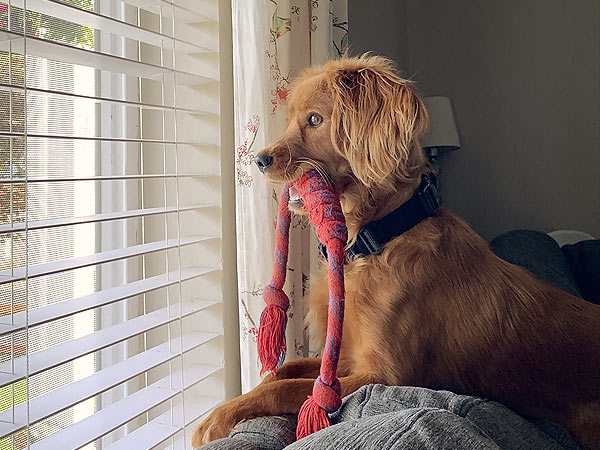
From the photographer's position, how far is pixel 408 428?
627mm

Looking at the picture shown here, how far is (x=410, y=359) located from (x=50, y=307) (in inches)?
23.0

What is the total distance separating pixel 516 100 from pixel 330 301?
2.52 meters

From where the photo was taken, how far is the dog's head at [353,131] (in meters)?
1.01

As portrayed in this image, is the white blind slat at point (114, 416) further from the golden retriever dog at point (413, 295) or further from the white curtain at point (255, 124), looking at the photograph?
the golden retriever dog at point (413, 295)

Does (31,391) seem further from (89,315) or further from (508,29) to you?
(508,29)

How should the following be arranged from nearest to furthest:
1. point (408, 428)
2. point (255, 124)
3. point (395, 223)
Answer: point (408, 428) → point (395, 223) → point (255, 124)

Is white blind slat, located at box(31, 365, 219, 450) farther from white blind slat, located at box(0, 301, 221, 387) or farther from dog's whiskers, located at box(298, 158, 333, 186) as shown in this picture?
dog's whiskers, located at box(298, 158, 333, 186)

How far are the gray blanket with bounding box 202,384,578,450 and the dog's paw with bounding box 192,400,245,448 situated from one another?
36 millimetres

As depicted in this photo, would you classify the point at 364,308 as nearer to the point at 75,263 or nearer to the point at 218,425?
the point at 218,425

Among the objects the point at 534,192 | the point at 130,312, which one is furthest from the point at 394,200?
the point at 534,192

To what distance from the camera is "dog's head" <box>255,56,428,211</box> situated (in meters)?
1.01

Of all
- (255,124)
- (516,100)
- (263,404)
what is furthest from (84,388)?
(516,100)

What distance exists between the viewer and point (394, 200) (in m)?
1.06

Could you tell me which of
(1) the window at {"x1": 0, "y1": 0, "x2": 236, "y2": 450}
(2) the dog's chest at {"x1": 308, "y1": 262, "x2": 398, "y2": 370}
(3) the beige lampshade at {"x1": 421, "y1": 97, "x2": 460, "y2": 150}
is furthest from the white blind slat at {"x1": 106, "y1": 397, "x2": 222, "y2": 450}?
(3) the beige lampshade at {"x1": 421, "y1": 97, "x2": 460, "y2": 150}
